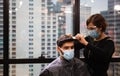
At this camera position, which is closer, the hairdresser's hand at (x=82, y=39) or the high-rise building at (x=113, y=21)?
the hairdresser's hand at (x=82, y=39)

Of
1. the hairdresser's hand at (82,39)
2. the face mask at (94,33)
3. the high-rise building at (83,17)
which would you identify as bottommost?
the hairdresser's hand at (82,39)

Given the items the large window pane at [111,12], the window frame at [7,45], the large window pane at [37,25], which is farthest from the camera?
the large window pane at [111,12]

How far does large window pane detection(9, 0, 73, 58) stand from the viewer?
3.16 meters

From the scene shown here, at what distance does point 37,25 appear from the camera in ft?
10.6

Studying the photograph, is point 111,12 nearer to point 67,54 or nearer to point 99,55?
point 99,55

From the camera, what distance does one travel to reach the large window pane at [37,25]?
3.16m

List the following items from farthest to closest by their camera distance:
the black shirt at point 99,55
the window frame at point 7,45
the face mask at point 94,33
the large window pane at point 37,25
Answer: the large window pane at point 37,25
the window frame at point 7,45
the face mask at point 94,33
the black shirt at point 99,55

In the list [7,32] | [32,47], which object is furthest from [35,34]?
[7,32]

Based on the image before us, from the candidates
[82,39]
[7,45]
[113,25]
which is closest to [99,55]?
[82,39]

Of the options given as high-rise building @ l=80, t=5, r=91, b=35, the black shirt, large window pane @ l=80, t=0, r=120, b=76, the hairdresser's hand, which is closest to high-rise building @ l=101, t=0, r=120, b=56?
large window pane @ l=80, t=0, r=120, b=76

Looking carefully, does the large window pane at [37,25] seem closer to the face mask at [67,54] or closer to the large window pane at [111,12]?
the large window pane at [111,12]

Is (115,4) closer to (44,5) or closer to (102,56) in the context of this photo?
(44,5)

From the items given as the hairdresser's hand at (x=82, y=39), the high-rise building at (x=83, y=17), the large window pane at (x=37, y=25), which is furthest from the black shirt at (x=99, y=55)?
the large window pane at (x=37, y=25)

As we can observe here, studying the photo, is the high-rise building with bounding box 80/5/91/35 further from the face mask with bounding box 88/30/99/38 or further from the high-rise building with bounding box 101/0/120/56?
the face mask with bounding box 88/30/99/38
